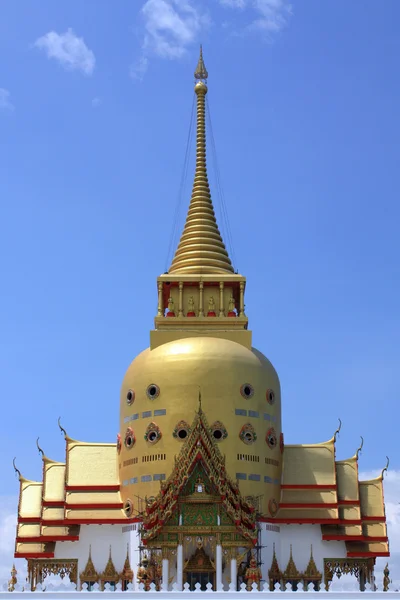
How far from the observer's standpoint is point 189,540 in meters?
50.4

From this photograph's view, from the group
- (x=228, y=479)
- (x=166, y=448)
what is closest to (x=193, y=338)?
(x=166, y=448)

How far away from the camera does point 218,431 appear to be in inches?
2229

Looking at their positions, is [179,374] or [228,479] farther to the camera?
[179,374]

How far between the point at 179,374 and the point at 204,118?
1885 centimetres

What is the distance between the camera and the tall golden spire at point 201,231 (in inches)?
2544

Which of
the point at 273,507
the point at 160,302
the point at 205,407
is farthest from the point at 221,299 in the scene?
the point at 273,507

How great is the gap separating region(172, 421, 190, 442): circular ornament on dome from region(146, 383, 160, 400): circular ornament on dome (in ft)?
7.64

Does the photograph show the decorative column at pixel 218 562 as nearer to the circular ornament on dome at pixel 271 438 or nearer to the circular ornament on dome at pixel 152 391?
the circular ornament on dome at pixel 271 438

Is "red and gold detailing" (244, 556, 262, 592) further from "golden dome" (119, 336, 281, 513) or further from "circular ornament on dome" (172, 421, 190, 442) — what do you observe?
"circular ornament on dome" (172, 421, 190, 442)

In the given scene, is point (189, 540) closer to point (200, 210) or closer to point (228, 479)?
point (228, 479)

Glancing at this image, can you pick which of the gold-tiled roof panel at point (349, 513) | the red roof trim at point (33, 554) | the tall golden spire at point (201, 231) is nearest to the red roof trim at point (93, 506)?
the red roof trim at point (33, 554)

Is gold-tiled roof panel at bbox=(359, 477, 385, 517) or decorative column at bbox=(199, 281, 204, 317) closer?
gold-tiled roof panel at bbox=(359, 477, 385, 517)

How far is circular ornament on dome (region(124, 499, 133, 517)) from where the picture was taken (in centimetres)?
5653

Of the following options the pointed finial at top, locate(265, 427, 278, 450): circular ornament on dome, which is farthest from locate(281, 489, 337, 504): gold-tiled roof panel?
the pointed finial at top
